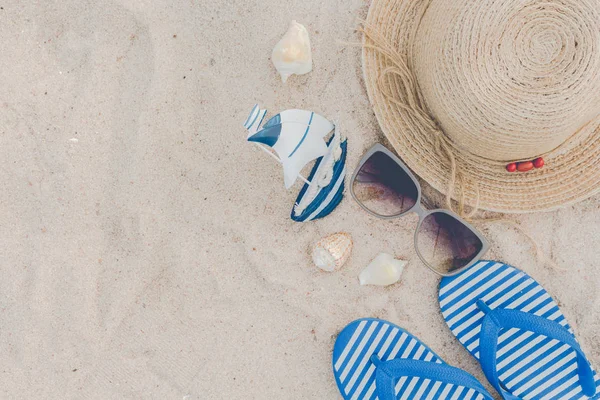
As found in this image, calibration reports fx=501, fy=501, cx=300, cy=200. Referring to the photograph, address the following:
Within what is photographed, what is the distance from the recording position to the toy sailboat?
0.98 meters

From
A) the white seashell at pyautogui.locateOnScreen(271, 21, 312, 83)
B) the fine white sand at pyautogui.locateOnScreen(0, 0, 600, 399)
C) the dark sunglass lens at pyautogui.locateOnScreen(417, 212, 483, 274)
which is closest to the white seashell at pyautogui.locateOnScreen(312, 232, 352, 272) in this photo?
the fine white sand at pyautogui.locateOnScreen(0, 0, 600, 399)

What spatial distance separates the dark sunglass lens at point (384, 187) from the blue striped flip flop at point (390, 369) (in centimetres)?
29

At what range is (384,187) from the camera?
108 cm

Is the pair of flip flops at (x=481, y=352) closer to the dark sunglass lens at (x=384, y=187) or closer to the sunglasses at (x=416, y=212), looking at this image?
the sunglasses at (x=416, y=212)

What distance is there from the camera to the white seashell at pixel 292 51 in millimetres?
1043

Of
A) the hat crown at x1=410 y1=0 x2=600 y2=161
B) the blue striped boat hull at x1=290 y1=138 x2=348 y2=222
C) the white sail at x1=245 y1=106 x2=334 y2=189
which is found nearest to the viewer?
the hat crown at x1=410 y1=0 x2=600 y2=161

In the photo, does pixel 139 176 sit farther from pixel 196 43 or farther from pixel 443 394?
pixel 443 394

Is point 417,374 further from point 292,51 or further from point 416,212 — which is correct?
point 292,51

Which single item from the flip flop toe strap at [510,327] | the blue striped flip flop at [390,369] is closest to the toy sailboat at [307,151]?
the blue striped flip flop at [390,369]

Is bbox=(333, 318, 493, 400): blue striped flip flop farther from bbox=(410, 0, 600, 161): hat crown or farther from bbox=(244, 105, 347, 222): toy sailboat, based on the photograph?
bbox=(410, 0, 600, 161): hat crown

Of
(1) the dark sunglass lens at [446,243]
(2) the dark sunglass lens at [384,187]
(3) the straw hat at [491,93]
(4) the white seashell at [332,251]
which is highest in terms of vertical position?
(3) the straw hat at [491,93]

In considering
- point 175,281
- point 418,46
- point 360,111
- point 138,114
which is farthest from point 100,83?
point 418,46

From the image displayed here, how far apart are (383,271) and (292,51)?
523mm

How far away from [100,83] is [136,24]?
0.15 meters
